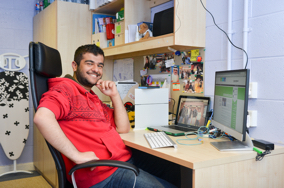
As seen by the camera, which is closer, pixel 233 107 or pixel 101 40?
pixel 233 107

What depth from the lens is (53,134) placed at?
47.0 inches

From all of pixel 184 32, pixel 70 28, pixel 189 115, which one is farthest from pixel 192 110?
pixel 70 28

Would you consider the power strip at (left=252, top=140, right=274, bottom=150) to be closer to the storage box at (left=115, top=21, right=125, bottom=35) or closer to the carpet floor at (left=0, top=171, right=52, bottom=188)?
the storage box at (left=115, top=21, right=125, bottom=35)

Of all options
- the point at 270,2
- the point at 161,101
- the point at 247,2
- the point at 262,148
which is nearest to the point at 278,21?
the point at 270,2

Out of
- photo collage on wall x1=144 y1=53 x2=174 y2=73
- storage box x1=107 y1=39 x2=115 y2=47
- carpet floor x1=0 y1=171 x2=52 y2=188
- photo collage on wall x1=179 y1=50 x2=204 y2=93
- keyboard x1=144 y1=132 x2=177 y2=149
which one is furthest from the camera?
carpet floor x1=0 y1=171 x2=52 y2=188

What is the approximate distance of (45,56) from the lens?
1.28 meters

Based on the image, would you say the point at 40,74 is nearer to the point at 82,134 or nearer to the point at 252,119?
the point at 82,134

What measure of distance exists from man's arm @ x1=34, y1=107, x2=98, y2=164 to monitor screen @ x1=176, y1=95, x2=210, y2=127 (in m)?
0.95

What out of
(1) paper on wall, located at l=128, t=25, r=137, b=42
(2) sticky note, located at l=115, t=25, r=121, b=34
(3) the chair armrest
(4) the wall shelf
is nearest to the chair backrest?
(3) the chair armrest

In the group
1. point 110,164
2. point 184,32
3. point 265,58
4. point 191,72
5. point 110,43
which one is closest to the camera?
point 110,164

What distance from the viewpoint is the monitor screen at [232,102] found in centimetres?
119

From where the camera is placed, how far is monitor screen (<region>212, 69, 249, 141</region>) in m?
1.19

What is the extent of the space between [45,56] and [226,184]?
1.04 m

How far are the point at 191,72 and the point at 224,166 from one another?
106 cm
